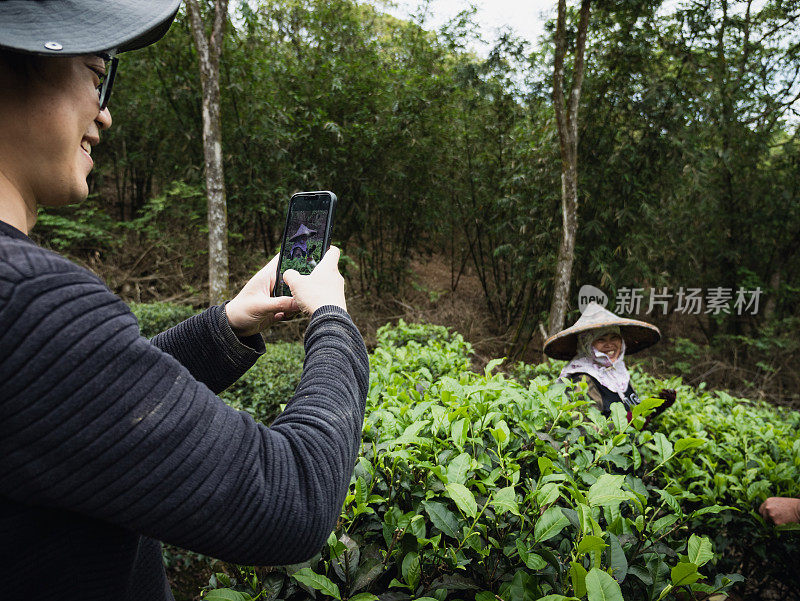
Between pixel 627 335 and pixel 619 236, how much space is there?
3946 mm

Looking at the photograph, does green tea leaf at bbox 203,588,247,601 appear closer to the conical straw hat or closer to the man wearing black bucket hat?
the man wearing black bucket hat

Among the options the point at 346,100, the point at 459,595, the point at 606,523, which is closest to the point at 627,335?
the point at 606,523

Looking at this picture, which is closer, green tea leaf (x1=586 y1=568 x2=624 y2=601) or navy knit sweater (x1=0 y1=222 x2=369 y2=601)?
navy knit sweater (x1=0 y1=222 x2=369 y2=601)

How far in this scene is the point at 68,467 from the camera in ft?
1.52

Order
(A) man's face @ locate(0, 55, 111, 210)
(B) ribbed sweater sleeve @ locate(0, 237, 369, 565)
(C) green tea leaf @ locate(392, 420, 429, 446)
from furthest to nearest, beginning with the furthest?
(C) green tea leaf @ locate(392, 420, 429, 446)
(A) man's face @ locate(0, 55, 111, 210)
(B) ribbed sweater sleeve @ locate(0, 237, 369, 565)

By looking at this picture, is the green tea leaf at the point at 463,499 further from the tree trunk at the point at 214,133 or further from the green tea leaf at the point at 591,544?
the tree trunk at the point at 214,133

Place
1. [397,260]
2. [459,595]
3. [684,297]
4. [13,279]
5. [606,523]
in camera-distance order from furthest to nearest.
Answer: [397,260] < [684,297] < [606,523] < [459,595] < [13,279]

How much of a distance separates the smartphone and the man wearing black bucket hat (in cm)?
40

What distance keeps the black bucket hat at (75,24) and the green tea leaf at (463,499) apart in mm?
951

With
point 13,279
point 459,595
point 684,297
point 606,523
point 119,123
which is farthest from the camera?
point 684,297

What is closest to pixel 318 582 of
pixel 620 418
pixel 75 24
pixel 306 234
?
pixel 306 234

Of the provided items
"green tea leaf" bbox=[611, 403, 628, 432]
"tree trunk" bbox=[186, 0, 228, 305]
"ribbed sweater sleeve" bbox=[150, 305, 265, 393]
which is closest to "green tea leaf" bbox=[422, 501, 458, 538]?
"ribbed sweater sleeve" bbox=[150, 305, 265, 393]

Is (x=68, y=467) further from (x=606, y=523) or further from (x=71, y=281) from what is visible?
(x=606, y=523)

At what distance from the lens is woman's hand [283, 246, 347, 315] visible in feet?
2.67
